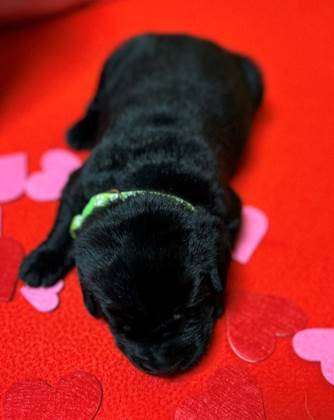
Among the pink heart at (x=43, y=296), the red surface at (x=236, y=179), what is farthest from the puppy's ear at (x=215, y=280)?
the pink heart at (x=43, y=296)

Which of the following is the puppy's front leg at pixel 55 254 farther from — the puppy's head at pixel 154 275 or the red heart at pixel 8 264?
the puppy's head at pixel 154 275

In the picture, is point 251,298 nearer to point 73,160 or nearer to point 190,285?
point 190,285

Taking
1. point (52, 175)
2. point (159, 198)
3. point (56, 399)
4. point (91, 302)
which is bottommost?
point (56, 399)

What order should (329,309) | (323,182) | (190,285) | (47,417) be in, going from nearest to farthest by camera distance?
(190,285) → (47,417) → (329,309) → (323,182)

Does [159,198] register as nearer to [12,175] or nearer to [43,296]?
[43,296]

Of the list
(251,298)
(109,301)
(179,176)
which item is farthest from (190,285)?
(251,298)

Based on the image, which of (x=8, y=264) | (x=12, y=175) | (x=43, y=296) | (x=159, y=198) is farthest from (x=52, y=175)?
(x=159, y=198)
